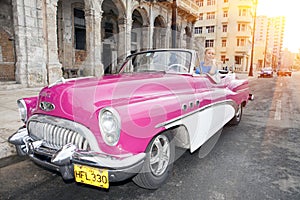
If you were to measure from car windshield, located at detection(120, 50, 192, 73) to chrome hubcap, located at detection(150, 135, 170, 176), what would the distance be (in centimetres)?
123

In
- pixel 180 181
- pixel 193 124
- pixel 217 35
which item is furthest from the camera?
pixel 217 35

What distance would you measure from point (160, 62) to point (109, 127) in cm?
189

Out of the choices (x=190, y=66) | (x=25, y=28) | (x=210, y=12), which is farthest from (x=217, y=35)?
(x=190, y=66)

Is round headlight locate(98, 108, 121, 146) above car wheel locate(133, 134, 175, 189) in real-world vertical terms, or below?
above

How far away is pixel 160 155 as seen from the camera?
246cm

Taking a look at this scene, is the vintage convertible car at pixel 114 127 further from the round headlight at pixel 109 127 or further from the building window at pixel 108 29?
the building window at pixel 108 29

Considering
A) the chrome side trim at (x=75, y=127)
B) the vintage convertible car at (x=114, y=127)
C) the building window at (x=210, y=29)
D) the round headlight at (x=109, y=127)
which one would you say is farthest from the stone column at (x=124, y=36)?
the building window at (x=210, y=29)

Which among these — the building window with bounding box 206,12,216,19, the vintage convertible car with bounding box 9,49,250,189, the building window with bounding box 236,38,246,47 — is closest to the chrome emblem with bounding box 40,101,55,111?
the vintage convertible car with bounding box 9,49,250,189

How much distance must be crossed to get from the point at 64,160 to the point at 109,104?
25.0 inches

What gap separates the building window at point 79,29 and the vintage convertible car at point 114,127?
13172 millimetres

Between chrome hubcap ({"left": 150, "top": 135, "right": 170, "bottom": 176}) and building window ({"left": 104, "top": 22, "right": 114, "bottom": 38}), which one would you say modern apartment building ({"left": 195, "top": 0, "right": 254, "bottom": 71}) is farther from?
chrome hubcap ({"left": 150, "top": 135, "right": 170, "bottom": 176})

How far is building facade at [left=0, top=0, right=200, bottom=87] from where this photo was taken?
8703mm

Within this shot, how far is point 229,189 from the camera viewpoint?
2.34 m

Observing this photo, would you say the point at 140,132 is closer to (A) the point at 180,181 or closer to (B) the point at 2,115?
(A) the point at 180,181
